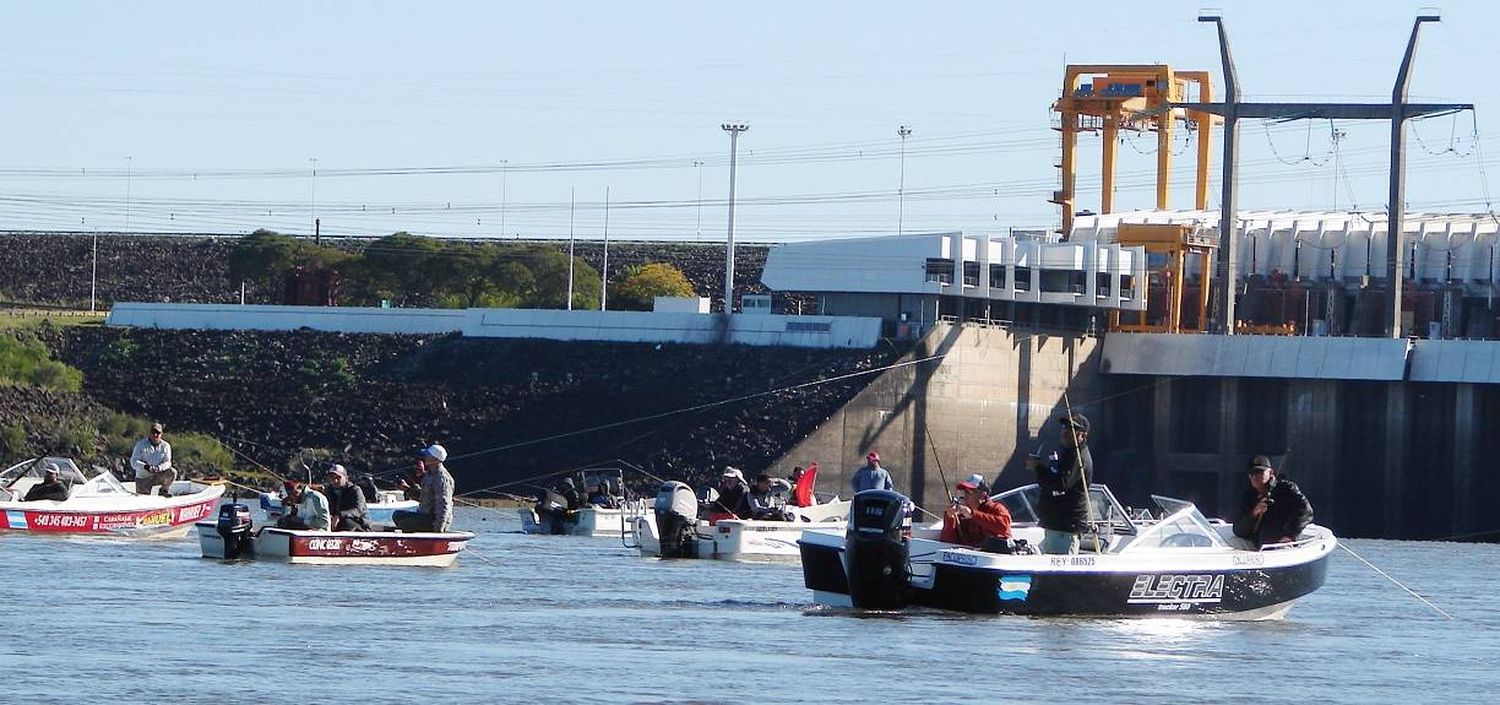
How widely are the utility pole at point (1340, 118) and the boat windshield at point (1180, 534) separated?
61.5m

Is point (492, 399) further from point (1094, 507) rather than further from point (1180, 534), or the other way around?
point (1094, 507)

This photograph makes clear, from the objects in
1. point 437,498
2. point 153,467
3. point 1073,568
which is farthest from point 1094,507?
point 153,467

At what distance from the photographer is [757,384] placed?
90.4 metres

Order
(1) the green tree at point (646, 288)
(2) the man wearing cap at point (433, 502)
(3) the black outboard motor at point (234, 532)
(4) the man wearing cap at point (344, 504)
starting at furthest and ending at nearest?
(1) the green tree at point (646, 288), (2) the man wearing cap at point (433, 502), (4) the man wearing cap at point (344, 504), (3) the black outboard motor at point (234, 532)

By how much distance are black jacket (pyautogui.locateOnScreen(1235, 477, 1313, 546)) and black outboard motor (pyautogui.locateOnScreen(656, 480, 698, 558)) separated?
1406 cm

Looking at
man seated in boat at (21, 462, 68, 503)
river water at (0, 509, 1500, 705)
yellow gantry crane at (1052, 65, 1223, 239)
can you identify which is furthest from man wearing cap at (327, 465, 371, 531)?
yellow gantry crane at (1052, 65, 1223, 239)

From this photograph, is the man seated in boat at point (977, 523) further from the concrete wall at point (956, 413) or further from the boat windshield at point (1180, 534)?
the concrete wall at point (956, 413)

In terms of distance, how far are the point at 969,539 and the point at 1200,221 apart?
8582 cm

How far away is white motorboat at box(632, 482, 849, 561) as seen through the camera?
151 ft

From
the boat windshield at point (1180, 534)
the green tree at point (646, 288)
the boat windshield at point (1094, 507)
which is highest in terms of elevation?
the green tree at point (646, 288)

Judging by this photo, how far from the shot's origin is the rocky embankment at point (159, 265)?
165 m

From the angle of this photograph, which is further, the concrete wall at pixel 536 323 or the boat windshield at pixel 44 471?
the concrete wall at pixel 536 323

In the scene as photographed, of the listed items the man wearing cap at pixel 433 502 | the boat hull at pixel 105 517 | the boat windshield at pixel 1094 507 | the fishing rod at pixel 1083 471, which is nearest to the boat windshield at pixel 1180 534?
the boat windshield at pixel 1094 507

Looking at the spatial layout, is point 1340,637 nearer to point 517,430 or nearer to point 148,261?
point 517,430
